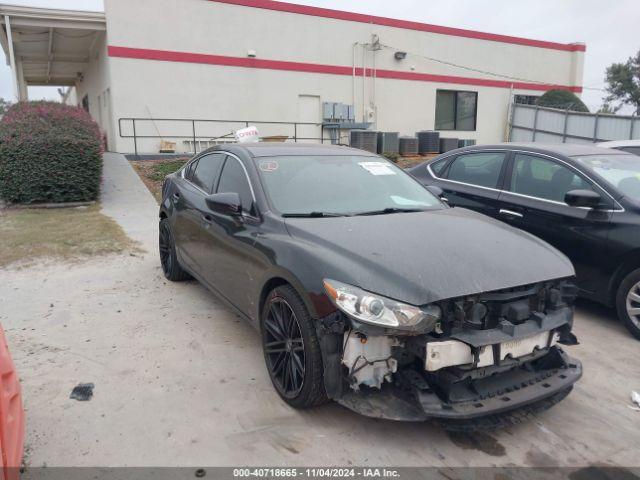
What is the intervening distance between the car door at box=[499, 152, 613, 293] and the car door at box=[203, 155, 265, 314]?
292 centimetres

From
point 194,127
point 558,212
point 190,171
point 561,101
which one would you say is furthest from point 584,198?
point 561,101

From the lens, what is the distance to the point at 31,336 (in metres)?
4.27

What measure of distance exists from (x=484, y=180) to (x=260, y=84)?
13.6 m

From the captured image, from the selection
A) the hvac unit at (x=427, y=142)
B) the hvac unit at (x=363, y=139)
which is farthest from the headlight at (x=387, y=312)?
the hvac unit at (x=427, y=142)

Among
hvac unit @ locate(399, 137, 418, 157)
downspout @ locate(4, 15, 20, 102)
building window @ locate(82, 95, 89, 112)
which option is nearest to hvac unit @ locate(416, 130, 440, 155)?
hvac unit @ locate(399, 137, 418, 157)

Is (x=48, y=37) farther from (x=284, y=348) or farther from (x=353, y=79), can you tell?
(x=284, y=348)

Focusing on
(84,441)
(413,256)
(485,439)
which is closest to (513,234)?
(413,256)

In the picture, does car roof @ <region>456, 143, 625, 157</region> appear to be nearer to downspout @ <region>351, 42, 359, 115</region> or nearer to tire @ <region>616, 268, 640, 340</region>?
tire @ <region>616, 268, 640, 340</region>

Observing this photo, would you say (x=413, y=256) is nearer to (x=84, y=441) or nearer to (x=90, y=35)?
(x=84, y=441)

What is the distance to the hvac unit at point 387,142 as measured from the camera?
16531mm

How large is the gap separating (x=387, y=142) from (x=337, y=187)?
13182mm

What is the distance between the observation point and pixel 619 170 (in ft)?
16.4

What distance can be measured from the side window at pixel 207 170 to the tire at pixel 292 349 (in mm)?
1725

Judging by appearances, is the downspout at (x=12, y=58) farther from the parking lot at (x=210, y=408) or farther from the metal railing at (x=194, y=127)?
the parking lot at (x=210, y=408)
